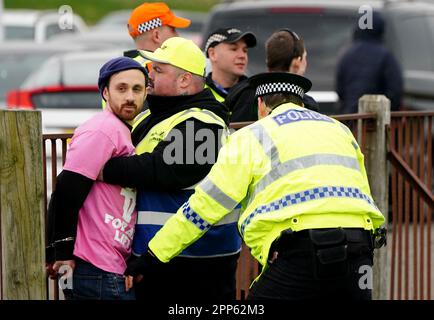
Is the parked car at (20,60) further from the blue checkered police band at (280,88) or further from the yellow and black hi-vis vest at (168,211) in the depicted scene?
the blue checkered police band at (280,88)

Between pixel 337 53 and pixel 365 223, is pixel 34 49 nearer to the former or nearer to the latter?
pixel 337 53

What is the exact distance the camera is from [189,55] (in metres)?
5.60

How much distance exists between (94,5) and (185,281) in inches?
1786

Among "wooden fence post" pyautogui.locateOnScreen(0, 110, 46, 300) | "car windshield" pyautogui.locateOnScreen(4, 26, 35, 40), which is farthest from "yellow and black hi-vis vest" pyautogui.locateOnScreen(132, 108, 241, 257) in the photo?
"car windshield" pyautogui.locateOnScreen(4, 26, 35, 40)

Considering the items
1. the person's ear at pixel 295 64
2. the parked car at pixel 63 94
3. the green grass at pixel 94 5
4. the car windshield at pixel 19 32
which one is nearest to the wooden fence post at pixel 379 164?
the person's ear at pixel 295 64

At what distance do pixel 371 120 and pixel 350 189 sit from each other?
2379mm

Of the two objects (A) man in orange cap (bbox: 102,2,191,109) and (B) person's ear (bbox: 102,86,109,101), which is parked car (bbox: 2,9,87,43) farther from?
(B) person's ear (bbox: 102,86,109,101)

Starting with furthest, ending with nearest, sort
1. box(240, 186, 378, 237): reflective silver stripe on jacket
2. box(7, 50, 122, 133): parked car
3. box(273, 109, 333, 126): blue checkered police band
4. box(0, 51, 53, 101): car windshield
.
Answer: box(0, 51, 53, 101): car windshield < box(7, 50, 122, 133): parked car < box(273, 109, 333, 126): blue checkered police band < box(240, 186, 378, 237): reflective silver stripe on jacket

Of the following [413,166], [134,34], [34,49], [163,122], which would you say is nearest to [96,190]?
[163,122]

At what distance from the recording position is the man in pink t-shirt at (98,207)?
5215 millimetres

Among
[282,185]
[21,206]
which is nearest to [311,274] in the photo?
[282,185]

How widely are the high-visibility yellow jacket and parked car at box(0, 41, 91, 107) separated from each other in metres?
9.39

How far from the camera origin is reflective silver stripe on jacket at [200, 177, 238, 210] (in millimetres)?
4887

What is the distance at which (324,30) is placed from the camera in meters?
11.1
